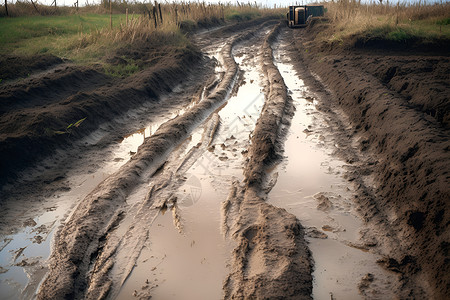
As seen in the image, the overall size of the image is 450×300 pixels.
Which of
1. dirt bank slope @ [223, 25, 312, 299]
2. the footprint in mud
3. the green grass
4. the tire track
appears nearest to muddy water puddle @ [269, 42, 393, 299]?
the footprint in mud

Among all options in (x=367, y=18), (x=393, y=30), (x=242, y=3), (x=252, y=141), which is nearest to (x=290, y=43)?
(x=367, y=18)

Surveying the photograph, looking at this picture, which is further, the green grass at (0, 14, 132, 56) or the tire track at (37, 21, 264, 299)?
the green grass at (0, 14, 132, 56)

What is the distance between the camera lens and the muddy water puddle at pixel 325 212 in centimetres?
308

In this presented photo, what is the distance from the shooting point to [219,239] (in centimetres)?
363

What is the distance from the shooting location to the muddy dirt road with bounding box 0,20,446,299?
306cm

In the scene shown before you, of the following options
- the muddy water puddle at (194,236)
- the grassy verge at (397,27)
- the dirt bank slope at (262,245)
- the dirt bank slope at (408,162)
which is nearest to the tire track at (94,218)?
the muddy water puddle at (194,236)

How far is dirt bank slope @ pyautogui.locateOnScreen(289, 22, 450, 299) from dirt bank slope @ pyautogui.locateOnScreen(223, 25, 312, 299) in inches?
31.0

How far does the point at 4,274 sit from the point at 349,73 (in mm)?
7875

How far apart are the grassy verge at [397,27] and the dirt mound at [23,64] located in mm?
8678

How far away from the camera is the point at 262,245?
3.40 metres

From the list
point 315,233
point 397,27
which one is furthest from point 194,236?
point 397,27

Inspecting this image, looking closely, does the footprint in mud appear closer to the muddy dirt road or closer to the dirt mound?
the muddy dirt road

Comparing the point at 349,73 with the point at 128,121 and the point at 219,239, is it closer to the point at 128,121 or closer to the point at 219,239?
the point at 128,121

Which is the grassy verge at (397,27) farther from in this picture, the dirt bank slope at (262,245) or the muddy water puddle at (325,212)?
the dirt bank slope at (262,245)
